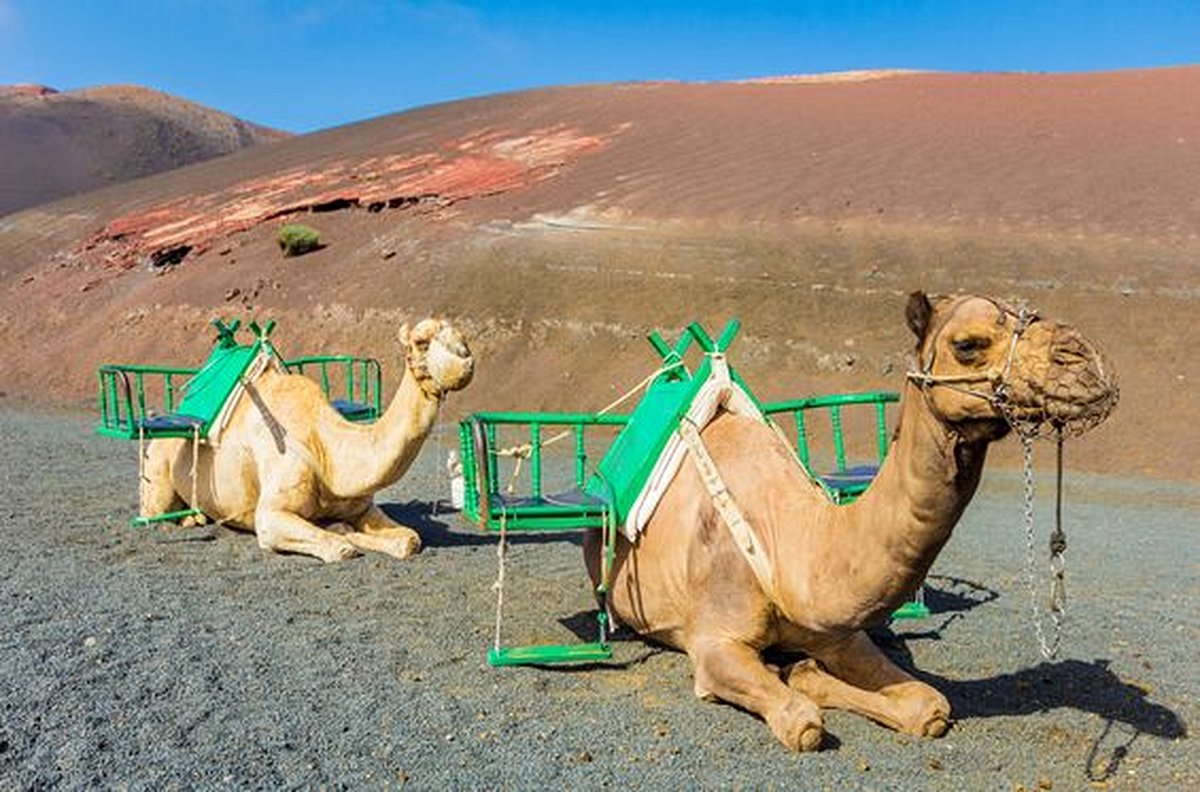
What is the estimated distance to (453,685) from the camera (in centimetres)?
477

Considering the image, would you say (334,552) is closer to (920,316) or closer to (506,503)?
(506,503)

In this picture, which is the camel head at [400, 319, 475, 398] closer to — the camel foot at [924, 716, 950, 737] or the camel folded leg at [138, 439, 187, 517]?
the camel folded leg at [138, 439, 187, 517]

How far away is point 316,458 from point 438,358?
1622 millimetres

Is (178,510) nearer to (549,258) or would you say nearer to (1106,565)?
(1106,565)

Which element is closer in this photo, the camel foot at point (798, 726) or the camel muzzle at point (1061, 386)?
the camel muzzle at point (1061, 386)

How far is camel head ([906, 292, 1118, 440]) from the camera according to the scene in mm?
2961

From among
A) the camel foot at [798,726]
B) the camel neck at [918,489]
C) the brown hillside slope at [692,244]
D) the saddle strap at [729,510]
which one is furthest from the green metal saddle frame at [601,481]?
the brown hillside slope at [692,244]

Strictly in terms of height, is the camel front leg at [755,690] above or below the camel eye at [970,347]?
below

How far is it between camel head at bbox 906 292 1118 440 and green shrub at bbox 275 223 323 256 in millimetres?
26963

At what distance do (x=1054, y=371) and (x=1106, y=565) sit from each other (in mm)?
6203

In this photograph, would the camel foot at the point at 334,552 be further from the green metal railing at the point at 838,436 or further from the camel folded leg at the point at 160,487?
the green metal railing at the point at 838,436

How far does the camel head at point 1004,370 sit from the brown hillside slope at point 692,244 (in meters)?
13.2

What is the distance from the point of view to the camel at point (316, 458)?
6.65 metres

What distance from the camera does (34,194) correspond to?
2729 inches
